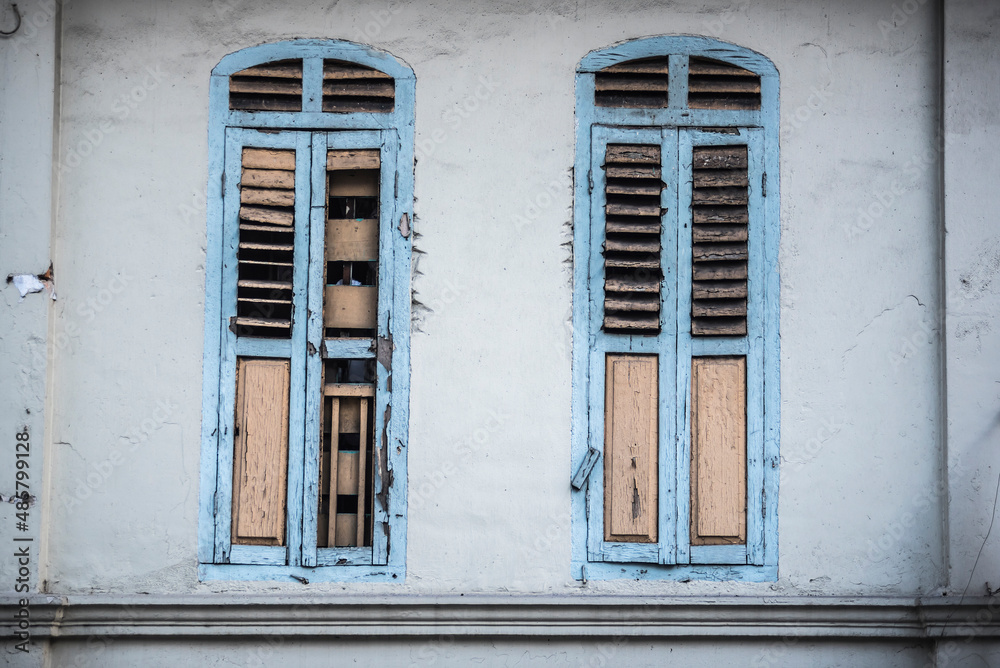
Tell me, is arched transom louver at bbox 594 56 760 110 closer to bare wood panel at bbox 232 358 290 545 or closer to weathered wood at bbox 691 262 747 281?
weathered wood at bbox 691 262 747 281

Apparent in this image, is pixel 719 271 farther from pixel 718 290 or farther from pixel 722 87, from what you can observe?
pixel 722 87

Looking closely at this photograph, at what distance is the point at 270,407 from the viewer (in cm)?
400

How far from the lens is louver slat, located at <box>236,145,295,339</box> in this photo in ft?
13.1

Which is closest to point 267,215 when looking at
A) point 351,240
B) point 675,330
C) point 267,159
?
point 267,159

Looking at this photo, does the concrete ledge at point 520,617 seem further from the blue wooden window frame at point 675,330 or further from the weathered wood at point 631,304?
the weathered wood at point 631,304

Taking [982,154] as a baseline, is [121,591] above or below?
below

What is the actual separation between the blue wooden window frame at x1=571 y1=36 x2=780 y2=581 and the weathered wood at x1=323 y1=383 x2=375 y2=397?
39.7 inches

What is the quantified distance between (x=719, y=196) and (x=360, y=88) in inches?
72.7

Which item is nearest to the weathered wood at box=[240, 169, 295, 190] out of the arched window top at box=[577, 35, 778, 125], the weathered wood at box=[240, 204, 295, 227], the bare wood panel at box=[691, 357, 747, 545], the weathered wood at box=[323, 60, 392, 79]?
the weathered wood at box=[240, 204, 295, 227]

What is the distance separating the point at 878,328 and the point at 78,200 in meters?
3.97

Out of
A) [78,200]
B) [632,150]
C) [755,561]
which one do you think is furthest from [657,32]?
[78,200]

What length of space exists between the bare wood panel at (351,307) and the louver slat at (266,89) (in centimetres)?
93

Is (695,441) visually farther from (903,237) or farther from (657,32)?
(657,32)

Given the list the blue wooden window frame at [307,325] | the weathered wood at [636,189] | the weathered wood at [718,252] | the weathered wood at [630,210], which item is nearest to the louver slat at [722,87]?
the weathered wood at [636,189]
